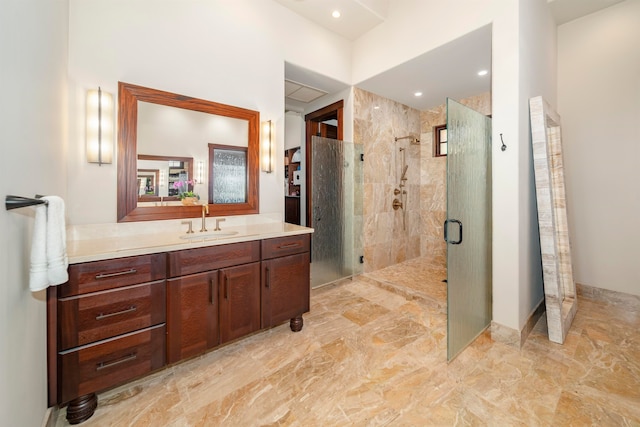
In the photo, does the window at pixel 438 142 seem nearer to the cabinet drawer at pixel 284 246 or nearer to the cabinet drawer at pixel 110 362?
the cabinet drawer at pixel 284 246

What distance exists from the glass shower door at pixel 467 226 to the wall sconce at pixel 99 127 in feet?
8.10

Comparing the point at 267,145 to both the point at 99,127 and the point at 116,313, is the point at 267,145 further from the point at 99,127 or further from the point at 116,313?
the point at 116,313

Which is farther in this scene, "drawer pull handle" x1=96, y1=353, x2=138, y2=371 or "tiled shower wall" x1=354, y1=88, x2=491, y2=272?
"tiled shower wall" x1=354, y1=88, x2=491, y2=272

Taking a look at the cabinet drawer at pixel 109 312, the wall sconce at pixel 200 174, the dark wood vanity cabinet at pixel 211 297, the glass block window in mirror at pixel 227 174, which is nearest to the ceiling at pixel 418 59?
the glass block window in mirror at pixel 227 174

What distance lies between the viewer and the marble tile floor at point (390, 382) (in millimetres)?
1451

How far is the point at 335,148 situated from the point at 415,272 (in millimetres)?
2192

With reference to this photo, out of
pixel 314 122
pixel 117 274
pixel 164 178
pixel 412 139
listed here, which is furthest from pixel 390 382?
pixel 314 122

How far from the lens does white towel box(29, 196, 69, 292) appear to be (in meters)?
0.96

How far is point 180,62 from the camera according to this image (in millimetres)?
2238

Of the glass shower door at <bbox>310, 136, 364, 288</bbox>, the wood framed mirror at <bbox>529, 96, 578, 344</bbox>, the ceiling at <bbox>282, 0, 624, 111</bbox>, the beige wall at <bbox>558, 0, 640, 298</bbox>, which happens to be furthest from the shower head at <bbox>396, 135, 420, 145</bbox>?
the wood framed mirror at <bbox>529, 96, 578, 344</bbox>

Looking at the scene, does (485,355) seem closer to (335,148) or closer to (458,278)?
(458,278)

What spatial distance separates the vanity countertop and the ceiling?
2.04m

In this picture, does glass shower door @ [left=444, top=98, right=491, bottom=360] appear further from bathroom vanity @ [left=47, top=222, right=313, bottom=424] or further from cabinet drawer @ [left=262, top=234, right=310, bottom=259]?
bathroom vanity @ [left=47, top=222, right=313, bottom=424]

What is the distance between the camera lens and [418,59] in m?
2.87
